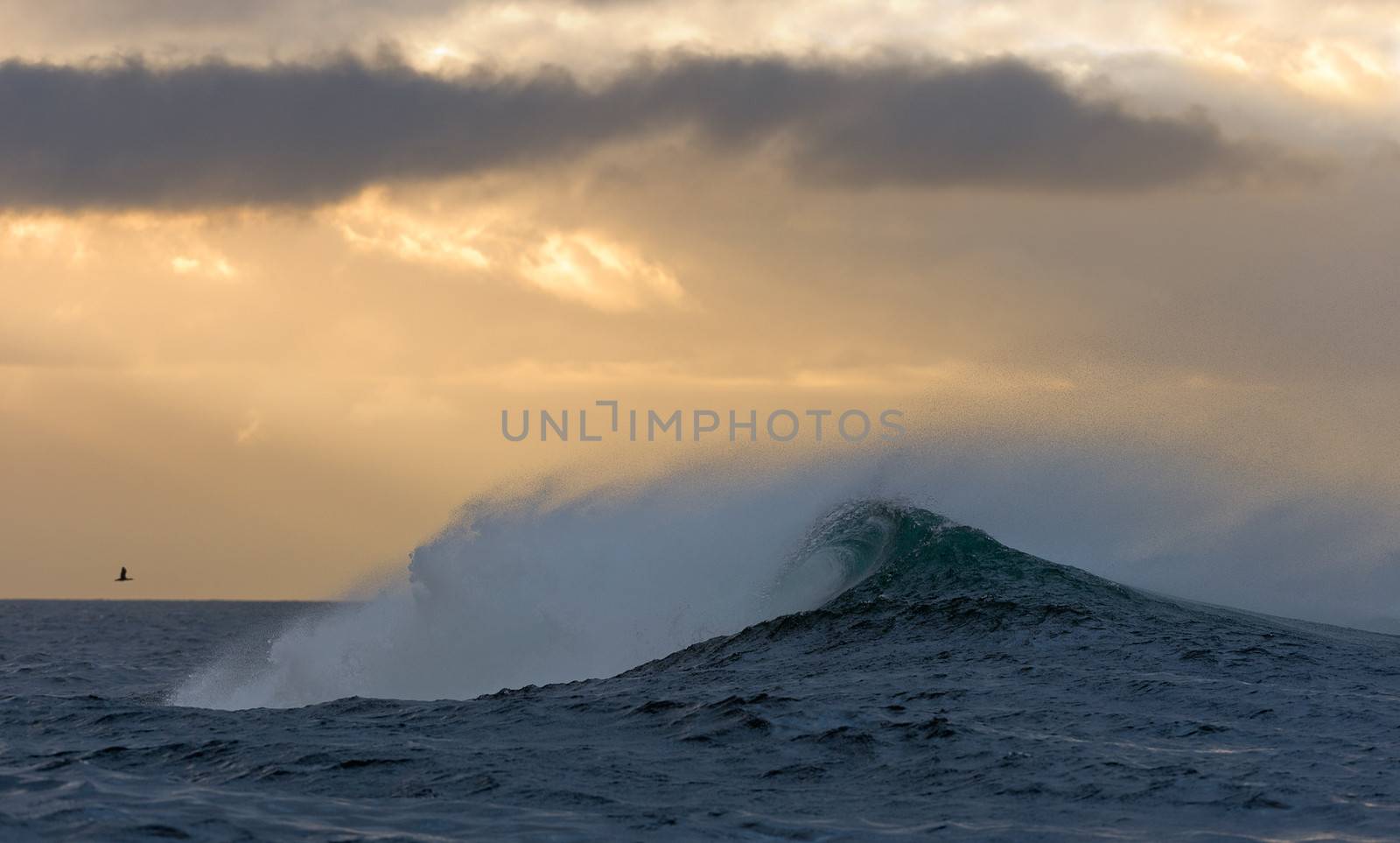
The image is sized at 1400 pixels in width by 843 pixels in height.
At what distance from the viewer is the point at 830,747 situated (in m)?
13.0

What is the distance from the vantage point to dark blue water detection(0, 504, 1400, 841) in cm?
1051

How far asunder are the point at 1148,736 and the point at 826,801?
13.1ft

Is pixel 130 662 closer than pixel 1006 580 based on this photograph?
No

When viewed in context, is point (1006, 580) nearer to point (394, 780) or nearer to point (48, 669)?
point (394, 780)

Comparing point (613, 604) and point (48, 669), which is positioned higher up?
point (613, 604)

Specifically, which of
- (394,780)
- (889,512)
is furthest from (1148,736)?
(889,512)

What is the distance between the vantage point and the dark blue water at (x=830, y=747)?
34.5ft

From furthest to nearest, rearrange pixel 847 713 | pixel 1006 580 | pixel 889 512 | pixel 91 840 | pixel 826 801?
pixel 889 512 < pixel 1006 580 < pixel 847 713 < pixel 826 801 < pixel 91 840

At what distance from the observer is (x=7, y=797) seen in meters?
11.5

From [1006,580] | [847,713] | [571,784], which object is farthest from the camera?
[1006,580]

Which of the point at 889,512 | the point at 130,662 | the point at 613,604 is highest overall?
the point at 889,512

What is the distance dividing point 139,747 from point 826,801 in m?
7.64

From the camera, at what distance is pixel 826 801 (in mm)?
11180

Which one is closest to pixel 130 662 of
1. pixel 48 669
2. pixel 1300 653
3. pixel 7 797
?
pixel 48 669
